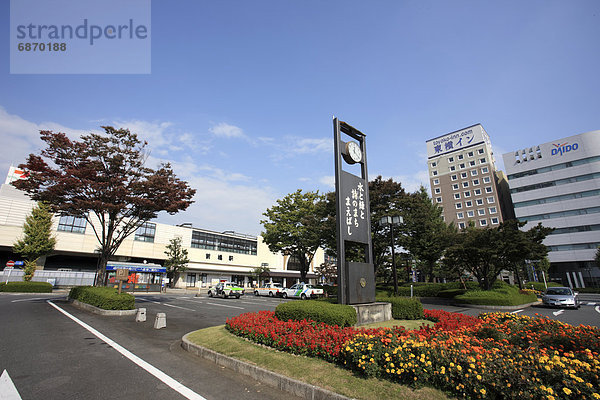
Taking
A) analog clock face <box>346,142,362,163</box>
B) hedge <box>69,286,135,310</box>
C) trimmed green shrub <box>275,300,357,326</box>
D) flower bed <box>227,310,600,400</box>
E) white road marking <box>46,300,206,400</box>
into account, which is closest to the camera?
flower bed <box>227,310,600,400</box>

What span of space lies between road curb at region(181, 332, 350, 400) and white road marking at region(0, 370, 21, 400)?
354cm

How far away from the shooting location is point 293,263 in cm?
6725

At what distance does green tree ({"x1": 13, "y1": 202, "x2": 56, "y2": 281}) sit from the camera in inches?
1337

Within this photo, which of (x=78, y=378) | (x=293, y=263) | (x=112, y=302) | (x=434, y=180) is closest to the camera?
(x=78, y=378)

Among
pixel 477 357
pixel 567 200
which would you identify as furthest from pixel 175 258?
pixel 567 200

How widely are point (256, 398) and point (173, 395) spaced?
1.44m

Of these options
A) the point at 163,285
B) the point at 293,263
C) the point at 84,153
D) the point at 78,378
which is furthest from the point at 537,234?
the point at 293,263

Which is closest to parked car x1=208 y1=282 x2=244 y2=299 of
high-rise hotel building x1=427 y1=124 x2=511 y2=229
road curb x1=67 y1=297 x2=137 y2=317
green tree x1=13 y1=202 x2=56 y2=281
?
road curb x1=67 y1=297 x2=137 y2=317

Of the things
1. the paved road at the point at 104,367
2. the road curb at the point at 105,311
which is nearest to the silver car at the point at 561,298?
the paved road at the point at 104,367

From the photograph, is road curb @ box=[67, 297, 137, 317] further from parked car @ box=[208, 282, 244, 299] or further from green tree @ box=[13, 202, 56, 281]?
green tree @ box=[13, 202, 56, 281]

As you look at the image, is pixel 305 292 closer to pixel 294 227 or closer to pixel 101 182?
pixel 294 227

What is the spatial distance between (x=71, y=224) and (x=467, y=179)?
80.1m

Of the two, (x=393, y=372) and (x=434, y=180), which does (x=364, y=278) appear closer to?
(x=393, y=372)

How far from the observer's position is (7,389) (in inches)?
193
